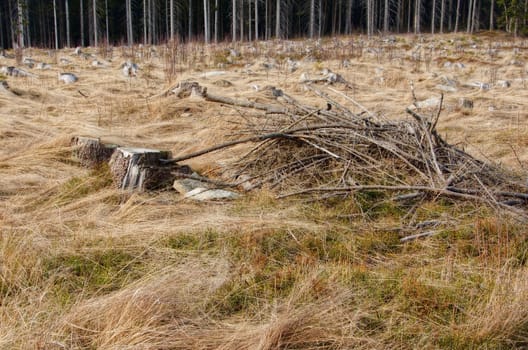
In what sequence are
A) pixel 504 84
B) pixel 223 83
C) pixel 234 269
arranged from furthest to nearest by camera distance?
1. pixel 504 84
2. pixel 223 83
3. pixel 234 269

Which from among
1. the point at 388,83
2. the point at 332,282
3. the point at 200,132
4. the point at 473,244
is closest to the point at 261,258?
the point at 332,282

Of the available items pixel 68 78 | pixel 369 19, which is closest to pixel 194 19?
pixel 369 19

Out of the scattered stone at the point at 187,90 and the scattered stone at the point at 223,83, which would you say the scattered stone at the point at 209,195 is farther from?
the scattered stone at the point at 223,83

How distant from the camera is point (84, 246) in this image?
8.71 feet

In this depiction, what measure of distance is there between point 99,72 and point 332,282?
1023 centimetres

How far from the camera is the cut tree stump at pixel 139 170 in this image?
3.76 metres

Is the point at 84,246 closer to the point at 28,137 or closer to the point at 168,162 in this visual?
the point at 168,162

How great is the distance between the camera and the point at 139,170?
376 cm

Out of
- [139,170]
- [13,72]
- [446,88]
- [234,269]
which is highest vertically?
[13,72]

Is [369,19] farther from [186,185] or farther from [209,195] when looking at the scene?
[209,195]

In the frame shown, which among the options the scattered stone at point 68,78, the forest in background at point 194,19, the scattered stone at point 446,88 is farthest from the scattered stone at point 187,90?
the forest in background at point 194,19

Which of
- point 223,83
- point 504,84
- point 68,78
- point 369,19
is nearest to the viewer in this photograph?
point 223,83

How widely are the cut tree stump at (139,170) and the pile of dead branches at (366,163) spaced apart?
500 millimetres

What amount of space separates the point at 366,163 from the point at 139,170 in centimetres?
180
